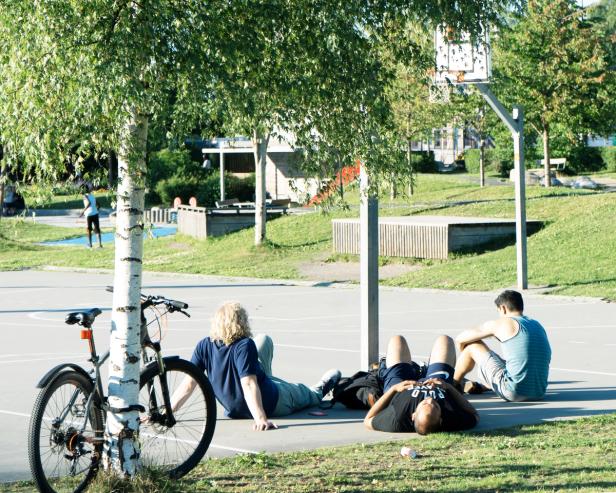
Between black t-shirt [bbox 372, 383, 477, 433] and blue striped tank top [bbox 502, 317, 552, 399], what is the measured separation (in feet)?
4.12

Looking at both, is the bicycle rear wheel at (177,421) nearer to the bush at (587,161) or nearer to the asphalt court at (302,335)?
the asphalt court at (302,335)

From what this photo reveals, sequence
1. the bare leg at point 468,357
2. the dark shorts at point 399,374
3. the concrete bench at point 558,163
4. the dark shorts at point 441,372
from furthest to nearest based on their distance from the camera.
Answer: the concrete bench at point 558,163 → the bare leg at point 468,357 → the dark shorts at point 399,374 → the dark shorts at point 441,372

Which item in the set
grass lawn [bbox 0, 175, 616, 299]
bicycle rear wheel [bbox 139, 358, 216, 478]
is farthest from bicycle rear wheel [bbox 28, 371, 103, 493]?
grass lawn [bbox 0, 175, 616, 299]

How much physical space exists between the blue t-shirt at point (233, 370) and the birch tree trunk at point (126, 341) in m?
2.25

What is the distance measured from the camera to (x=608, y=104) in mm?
39375

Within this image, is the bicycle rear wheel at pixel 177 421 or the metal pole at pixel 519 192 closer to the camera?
the bicycle rear wheel at pixel 177 421

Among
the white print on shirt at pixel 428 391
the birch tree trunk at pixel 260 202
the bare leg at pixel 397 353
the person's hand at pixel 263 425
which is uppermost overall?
the birch tree trunk at pixel 260 202

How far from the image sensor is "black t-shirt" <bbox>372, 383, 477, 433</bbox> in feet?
30.1

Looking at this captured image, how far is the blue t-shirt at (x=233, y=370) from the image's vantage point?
9.38m

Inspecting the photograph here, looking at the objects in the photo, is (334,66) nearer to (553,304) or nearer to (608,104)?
(553,304)

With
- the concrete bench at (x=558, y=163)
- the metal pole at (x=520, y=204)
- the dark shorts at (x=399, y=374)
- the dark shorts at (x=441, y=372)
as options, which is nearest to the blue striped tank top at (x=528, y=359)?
the dark shorts at (x=441, y=372)

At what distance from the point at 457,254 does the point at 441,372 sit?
16.6m

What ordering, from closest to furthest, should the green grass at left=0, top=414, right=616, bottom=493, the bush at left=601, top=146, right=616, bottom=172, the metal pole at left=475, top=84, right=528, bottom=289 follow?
the green grass at left=0, top=414, right=616, bottom=493, the metal pole at left=475, top=84, right=528, bottom=289, the bush at left=601, top=146, right=616, bottom=172

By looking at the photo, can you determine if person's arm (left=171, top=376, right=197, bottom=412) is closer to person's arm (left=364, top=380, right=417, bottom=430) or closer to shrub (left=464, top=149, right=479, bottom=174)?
person's arm (left=364, top=380, right=417, bottom=430)
